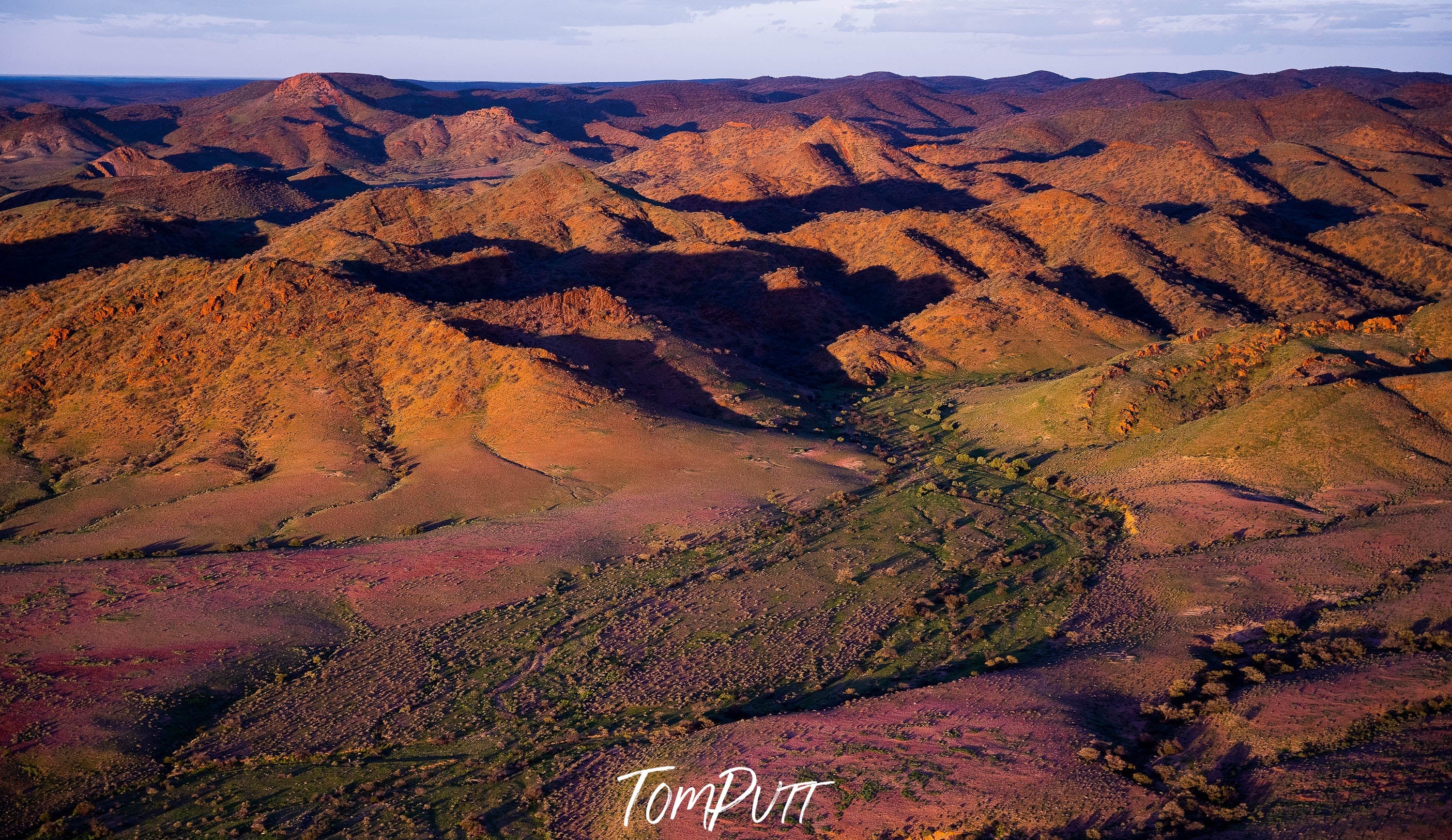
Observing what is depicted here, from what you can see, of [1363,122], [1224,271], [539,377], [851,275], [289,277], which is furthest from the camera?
[1363,122]

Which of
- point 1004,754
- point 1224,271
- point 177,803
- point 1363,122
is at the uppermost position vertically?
point 1363,122

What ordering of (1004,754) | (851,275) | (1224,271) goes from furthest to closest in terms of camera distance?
(851,275), (1224,271), (1004,754)

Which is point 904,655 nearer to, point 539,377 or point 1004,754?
point 1004,754

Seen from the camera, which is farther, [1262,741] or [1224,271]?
[1224,271]

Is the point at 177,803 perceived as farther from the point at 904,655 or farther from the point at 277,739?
the point at 904,655

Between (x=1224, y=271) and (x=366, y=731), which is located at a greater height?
(x=1224, y=271)

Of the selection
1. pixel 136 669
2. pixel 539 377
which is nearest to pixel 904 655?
pixel 136 669
